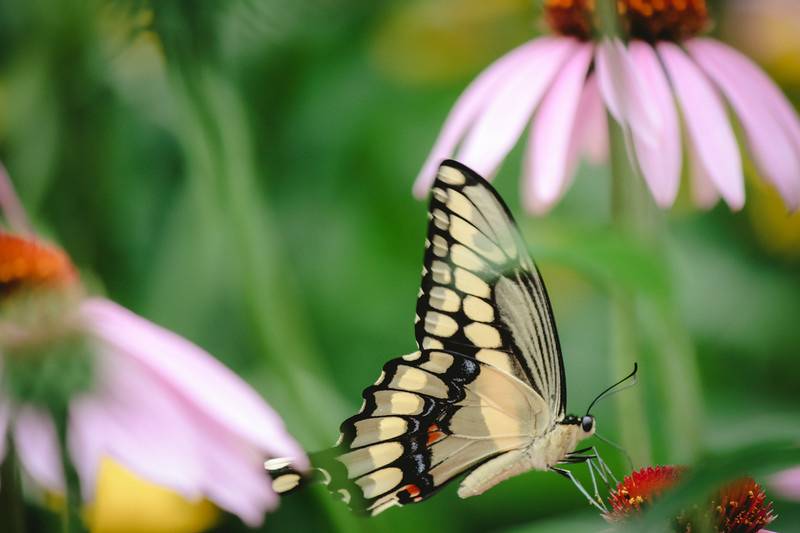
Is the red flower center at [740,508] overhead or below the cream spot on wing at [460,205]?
below

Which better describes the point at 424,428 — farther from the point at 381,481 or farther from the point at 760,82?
the point at 760,82

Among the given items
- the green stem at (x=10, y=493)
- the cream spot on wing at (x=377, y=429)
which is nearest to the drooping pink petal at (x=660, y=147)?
the cream spot on wing at (x=377, y=429)

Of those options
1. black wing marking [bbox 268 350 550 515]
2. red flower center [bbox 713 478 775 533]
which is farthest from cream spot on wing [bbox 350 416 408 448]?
red flower center [bbox 713 478 775 533]

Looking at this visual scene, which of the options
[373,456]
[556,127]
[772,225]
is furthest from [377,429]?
[772,225]

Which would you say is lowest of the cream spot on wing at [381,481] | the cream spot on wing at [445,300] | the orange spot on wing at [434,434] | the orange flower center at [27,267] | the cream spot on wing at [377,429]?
the cream spot on wing at [381,481]

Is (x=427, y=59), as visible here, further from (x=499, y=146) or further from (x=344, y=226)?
(x=499, y=146)

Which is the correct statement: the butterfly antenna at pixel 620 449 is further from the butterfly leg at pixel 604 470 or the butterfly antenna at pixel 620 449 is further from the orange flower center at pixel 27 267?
the orange flower center at pixel 27 267

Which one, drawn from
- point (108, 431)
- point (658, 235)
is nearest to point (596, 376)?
point (658, 235)
